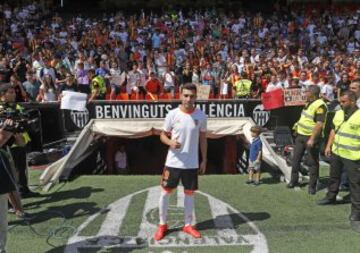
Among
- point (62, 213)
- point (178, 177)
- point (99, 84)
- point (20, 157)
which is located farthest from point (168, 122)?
point (99, 84)

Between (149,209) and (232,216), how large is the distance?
1263mm

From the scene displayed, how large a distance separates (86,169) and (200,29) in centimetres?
1100

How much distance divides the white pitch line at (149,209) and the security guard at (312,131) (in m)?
2.44

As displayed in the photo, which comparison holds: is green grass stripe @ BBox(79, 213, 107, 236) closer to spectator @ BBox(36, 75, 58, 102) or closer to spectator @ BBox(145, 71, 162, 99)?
spectator @ BBox(36, 75, 58, 102)

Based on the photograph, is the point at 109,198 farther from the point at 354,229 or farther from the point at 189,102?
the point at 354,229

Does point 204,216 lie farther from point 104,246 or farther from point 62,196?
point 62,196

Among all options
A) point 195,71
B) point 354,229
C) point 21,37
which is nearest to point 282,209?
point 354,229

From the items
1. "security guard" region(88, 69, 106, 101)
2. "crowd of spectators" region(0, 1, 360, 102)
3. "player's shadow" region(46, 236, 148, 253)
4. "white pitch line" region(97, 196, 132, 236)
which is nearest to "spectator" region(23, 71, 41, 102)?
Result: "crowd of spectators" region(0, 1, 360, 102)

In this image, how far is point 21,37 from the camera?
19.1 meters

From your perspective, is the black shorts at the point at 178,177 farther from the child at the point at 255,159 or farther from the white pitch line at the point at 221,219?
the child at the point at 255,159

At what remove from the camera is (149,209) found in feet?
24.9

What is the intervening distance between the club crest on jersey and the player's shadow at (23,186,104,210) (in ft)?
2.89

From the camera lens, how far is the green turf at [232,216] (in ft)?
20.5

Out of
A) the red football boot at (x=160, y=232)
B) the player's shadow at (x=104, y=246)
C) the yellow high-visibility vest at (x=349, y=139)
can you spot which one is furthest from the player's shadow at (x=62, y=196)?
the yellow high-visibility vest at (x=349, y=139)
